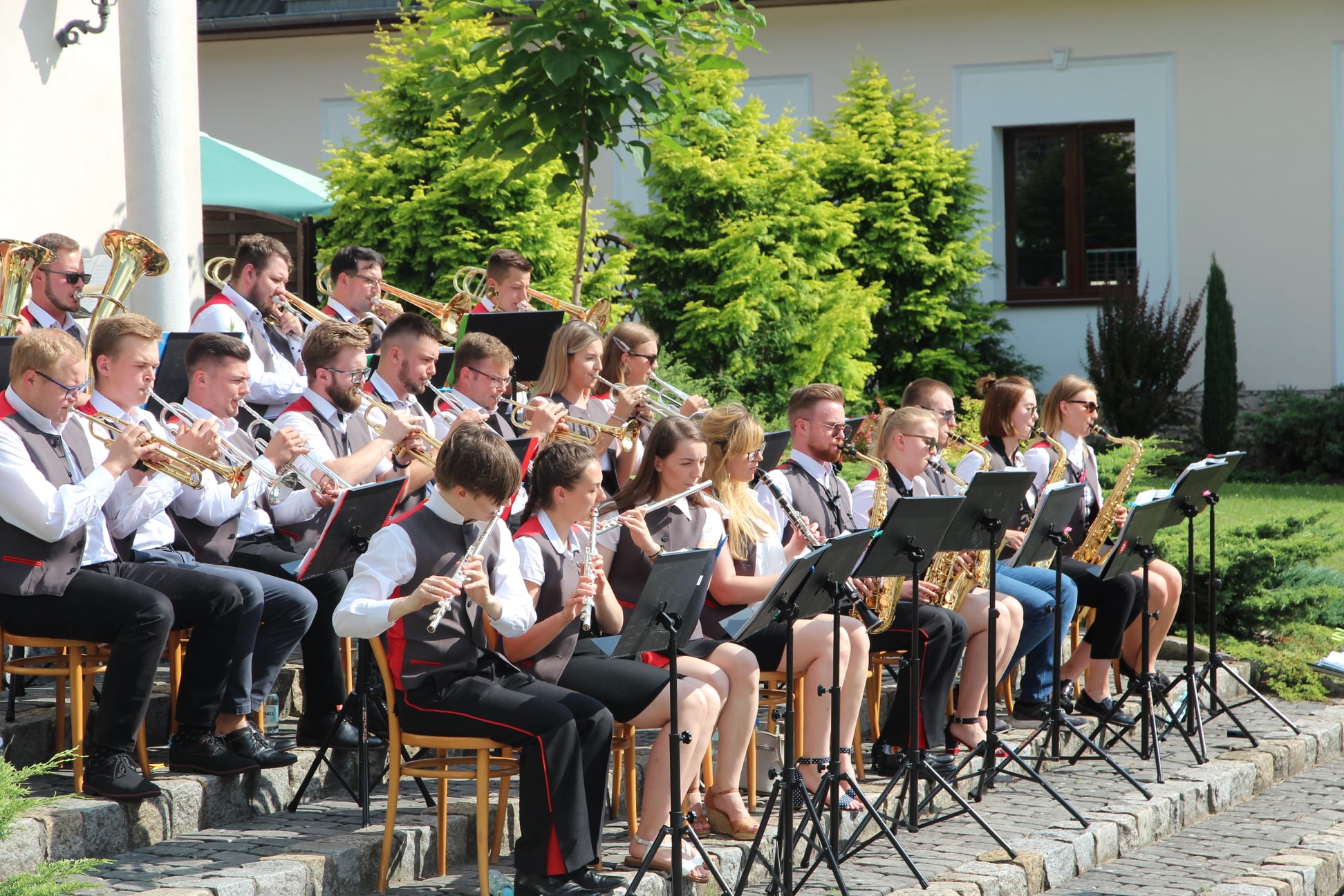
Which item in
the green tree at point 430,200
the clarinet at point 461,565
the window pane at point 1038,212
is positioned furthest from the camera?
the window pane at point 1038,212

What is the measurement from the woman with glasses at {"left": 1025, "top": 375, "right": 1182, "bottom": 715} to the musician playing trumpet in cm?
349

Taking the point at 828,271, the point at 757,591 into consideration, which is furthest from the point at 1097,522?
the point at 828,271

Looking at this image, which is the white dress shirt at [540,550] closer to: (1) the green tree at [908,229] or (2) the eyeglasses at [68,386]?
(2) the eyeglasses at [68,386]

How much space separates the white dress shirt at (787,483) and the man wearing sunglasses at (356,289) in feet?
7.82

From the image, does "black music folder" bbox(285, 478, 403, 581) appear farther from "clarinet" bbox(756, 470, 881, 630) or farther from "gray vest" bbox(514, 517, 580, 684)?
"clarinet" bbox(756, 470, 881, 630)

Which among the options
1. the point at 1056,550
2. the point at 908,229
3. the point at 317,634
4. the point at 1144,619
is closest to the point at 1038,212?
the point at 908,229

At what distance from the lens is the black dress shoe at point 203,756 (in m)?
5.01

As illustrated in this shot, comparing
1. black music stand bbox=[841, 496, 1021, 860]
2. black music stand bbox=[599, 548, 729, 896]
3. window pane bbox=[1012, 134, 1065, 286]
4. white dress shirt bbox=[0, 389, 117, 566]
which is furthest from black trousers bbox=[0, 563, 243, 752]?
window pane bbox=[1012, 134, 1065, 286]

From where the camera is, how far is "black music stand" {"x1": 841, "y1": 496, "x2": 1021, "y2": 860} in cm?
519

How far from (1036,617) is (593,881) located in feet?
9.82

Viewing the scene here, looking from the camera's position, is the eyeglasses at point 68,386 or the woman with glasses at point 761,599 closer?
the eyeglasses at point 68,386

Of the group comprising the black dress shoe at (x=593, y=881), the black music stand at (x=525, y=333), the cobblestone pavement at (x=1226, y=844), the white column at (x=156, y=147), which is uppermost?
the white column at (x=156, y=147)

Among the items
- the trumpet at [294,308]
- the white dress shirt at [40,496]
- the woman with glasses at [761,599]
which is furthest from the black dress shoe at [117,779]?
the trumpet at [294,308]

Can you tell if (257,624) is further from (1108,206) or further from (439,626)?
(1108,206)
